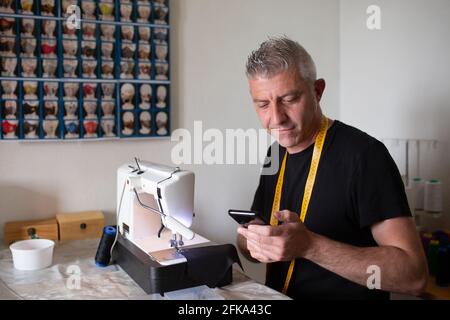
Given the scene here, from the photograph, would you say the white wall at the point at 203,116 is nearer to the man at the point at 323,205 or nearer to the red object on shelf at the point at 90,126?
the red object on shelf at the point at 90,126

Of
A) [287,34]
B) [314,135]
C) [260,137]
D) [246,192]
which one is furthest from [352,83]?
[314,135]

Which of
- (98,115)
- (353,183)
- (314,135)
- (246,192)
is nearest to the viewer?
(353,183)

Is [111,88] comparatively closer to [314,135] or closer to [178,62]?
[178,62]

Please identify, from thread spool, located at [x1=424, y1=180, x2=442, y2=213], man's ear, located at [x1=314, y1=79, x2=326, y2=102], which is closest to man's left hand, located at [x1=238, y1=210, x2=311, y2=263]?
man's ear, located at [x1=314, y1=79, x2=326, y2=102]

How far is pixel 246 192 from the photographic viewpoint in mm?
2531

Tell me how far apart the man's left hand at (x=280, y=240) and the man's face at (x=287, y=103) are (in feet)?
1.08

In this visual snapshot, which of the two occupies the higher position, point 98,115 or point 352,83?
point 352,83

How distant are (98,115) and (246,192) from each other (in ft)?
2.97

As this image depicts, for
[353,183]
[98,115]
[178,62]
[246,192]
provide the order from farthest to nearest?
[246,192], [178,62], [98,115], [353,183]

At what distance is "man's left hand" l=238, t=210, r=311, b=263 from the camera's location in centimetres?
120

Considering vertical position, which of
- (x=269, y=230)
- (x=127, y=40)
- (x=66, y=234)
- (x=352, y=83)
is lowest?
(x=66, y=234)

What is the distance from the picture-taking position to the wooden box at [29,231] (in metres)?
1.94

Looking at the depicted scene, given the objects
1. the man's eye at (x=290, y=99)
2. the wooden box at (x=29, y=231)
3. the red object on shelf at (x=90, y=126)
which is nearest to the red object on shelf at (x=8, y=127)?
the red object on shelf at (x=90, y=126)

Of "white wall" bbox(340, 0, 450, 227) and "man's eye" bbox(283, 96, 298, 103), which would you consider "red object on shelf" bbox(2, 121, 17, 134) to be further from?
"white wall" bbox(340, 0, 450, 227)
